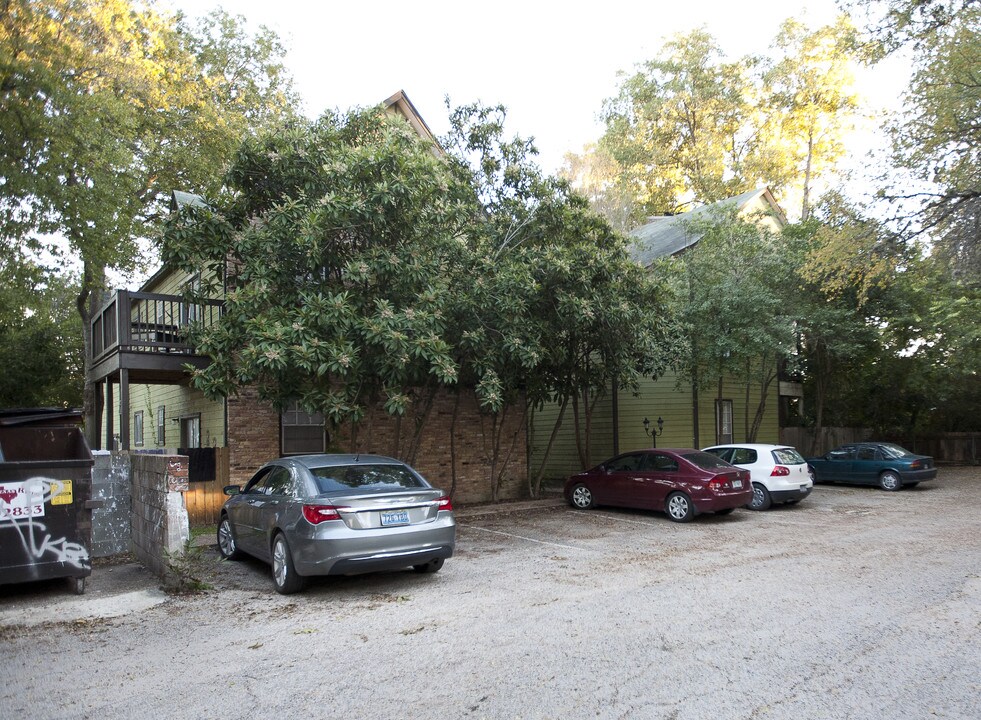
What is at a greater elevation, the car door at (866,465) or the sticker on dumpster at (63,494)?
the sticker on dumpster at (63,494)

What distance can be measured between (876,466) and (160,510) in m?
17.3

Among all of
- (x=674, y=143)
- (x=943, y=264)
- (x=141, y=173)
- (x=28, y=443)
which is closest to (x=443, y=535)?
(x=28, y=443)

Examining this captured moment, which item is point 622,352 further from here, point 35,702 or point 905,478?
point 35,702

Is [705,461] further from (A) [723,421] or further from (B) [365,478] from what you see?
(A) [723,421]

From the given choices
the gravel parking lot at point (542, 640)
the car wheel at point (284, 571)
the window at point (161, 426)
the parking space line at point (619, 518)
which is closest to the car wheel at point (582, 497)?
the parking space line at point (619, 518)

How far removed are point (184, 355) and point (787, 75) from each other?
31.0 m

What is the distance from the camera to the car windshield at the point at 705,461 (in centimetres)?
1336

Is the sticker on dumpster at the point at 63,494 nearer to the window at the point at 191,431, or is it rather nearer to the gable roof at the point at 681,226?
the window at the point at 191,431

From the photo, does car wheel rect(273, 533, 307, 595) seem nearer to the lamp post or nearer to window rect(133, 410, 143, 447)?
the lamp post

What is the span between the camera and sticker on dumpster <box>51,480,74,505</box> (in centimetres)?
784

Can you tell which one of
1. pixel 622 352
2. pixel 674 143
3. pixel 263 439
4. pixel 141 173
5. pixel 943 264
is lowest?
pixel 263 439

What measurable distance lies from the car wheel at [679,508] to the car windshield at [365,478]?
6.23 meters

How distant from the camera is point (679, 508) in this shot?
13219 mm

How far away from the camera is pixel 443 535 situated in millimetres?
8312
